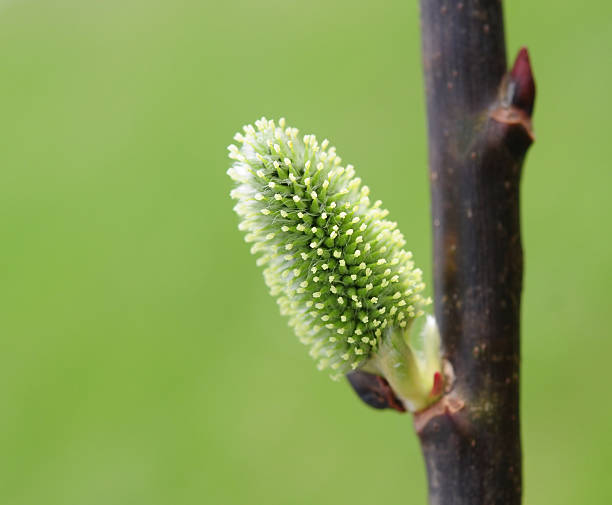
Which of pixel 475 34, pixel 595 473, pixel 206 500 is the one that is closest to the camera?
pixel 475 34

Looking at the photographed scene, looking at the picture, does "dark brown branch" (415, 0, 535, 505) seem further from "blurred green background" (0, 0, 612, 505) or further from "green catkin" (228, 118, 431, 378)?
"blurred green background" (0, 0, 612, 505)

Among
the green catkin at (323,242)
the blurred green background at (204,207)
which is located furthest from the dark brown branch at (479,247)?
the blurred green background at (204,207)

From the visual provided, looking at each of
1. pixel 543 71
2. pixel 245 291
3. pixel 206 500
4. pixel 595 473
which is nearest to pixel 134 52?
pixel 245 291

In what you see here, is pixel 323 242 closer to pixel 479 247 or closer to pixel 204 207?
pixel 479 247

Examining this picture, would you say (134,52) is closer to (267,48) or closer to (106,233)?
(267,48)

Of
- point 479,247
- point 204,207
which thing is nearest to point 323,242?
point 479,247

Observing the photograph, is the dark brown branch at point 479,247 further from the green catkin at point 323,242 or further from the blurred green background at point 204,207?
the blurred green background at point 204,207

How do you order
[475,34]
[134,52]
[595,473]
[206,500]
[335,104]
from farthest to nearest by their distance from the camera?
[134,52], [335,104], [206,500], [595,473], [475,34]
